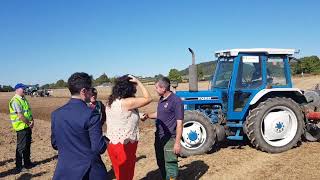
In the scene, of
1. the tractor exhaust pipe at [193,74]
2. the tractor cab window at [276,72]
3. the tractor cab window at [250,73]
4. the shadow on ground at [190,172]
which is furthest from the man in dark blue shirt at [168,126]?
the tractor cab window at [276,72]

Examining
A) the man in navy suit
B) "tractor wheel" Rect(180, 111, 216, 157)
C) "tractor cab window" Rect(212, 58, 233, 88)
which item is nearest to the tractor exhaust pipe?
"tractor cab window" Rect(212, 58, 233, 88)

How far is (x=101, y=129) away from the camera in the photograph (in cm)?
391

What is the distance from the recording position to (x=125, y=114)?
5.27 meters

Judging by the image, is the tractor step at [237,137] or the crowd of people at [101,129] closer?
the crowd of people at [101,129]

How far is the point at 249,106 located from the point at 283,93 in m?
0.86

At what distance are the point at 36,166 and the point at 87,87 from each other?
5.52 meters

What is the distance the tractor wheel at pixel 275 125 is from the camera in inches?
349

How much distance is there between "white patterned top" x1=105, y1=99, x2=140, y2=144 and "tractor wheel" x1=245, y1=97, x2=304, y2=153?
4132 millimetres

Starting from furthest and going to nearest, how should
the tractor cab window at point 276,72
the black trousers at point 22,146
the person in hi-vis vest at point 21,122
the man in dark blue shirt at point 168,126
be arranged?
the tractor cab window at point 276,72
the black trousers at point 22,146
the person in hi-vis vest at point 21,122
the man in dark blue shirt at point 168,126

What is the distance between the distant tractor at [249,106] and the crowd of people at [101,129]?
8.06ft

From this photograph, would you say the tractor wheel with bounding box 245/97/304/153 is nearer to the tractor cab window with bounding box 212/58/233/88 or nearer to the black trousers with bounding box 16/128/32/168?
the tractor cab window with bounding box 212/58/233/88

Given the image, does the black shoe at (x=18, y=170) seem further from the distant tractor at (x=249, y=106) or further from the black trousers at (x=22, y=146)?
the distant tractor at (x=249, y=106)

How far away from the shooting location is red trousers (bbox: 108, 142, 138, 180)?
5336mm

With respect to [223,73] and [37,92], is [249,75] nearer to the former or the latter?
[223,73]
